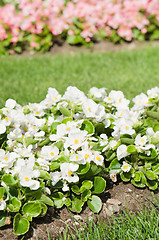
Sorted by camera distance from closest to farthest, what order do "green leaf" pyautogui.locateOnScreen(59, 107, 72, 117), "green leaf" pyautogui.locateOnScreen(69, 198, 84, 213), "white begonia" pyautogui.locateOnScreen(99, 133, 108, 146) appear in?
"green leaf" pyautogui.locateOnScreen(69, 198, 84, 213)
"white begonia" pyautogui.locateOnScreen(99, 133, 108, 146)
"green leaf" pyautogui.locateOnScreen(59, 107, 72, 117)

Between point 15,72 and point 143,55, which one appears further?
point 143,55

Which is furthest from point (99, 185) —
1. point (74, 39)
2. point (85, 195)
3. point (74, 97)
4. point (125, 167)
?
point (74, 39)

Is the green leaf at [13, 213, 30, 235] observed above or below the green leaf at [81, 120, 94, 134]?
below

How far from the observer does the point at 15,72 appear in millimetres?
4746

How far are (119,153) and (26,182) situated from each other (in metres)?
0.64

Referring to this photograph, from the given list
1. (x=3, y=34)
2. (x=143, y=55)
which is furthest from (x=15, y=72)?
(x=143, y=55)

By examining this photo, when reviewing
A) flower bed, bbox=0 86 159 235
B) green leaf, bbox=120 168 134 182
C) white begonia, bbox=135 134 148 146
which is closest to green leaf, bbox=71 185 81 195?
flower bed, bbox=0 86 159 235

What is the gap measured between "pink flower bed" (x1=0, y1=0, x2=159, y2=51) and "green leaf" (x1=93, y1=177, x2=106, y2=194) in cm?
368

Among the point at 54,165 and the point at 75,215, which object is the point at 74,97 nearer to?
the point at 54,165

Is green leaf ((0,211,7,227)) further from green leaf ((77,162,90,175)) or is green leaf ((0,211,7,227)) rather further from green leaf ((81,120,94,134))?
green leaf ((81,120,94,134))

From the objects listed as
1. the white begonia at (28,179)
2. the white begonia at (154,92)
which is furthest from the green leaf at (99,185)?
the white begonia at (154,92)

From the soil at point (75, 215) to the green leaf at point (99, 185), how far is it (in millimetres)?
119

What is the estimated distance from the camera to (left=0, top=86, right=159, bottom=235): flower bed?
1.96 metres

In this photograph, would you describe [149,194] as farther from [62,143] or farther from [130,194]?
[62,143]
